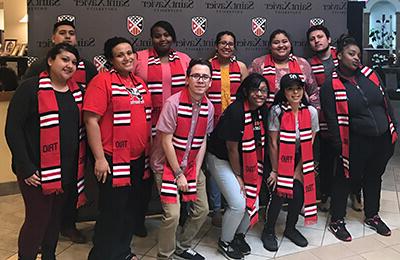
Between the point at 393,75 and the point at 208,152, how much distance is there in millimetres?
9845

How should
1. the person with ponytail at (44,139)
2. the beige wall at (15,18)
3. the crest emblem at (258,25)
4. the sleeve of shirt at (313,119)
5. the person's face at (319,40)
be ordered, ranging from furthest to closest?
the beige wall at (15,18), the crest emblem at (258,25), the person's face at (319,40), the sleeve of shirt at (313,119), the person with ponytail at (44,139)

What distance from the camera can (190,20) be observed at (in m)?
3.61

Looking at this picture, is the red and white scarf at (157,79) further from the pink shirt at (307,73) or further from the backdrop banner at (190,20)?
the pink shirt at (307,73)

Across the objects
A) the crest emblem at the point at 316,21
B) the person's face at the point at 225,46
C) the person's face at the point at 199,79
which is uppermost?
the crest emblem at the point at 316,21

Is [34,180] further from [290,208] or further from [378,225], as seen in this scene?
[378,225]

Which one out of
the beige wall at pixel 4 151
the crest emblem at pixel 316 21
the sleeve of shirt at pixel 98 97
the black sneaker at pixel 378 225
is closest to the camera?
the sleeve of shirt at pixel 98 97

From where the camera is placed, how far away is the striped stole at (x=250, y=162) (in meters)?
2.91

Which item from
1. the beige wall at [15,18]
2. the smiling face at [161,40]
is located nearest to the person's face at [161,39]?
the smiling face at [161,40]

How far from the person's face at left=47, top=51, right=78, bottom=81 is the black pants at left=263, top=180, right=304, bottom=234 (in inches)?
67.0

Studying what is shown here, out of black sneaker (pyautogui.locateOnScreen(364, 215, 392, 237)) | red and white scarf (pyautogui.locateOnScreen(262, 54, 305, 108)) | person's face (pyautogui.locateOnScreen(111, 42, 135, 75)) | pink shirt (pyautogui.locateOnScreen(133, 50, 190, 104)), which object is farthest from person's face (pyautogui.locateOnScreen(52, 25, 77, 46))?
black sneaker (pyautogui.locateOnScreen(364, 215, 392, 237))

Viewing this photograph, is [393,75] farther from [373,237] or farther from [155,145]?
[155,145]

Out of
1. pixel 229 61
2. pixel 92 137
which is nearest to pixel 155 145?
pixel 92 137

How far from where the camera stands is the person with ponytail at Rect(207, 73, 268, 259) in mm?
2873

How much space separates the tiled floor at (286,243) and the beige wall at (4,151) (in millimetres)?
535
